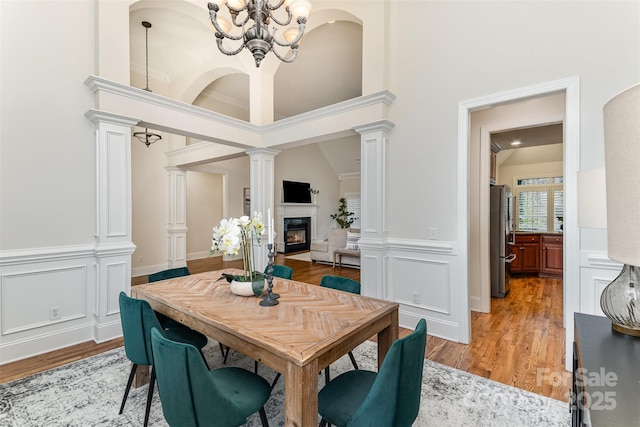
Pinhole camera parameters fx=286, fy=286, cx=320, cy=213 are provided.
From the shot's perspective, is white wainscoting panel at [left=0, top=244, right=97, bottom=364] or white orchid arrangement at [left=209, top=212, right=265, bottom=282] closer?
white orchid arrangement at [left=209, top=212, right=265, bottom=282]

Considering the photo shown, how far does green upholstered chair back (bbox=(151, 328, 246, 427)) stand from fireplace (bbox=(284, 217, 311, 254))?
305 inches

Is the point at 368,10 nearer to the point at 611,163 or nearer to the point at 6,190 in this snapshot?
the point at 611,163

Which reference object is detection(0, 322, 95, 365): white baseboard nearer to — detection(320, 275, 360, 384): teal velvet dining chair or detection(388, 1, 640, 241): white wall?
detection(320, 275, 360, 384): teal velvet dining chair

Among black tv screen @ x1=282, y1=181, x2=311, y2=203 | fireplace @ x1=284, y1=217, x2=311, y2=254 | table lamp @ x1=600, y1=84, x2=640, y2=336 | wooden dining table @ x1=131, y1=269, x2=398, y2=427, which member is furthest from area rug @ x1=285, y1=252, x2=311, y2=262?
table lamp @ x1=600, y1=84, x2=640, y2=336

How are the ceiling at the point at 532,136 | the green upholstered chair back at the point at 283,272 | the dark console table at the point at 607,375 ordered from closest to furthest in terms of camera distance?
1. the dark console table at the point at 607,375
2. the green upholstered chair back at the point at 283,272
3. the ceiling at the point at 532,136

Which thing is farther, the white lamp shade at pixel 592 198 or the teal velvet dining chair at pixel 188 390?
the white lamp shade at pixel 592 198

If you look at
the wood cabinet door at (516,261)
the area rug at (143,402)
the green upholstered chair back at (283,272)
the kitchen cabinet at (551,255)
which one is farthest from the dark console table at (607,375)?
the kitchen cabinet at (551,255)

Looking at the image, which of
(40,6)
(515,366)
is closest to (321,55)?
(40,6)

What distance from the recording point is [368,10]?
3.38 meters

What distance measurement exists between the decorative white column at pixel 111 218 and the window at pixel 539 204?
7.66 meters

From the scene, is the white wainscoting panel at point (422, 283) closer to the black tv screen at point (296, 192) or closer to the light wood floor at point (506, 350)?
the light wood floor at point (506, 350)

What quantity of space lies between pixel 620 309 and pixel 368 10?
3.63 m

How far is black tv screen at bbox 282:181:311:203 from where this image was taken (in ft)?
29.7

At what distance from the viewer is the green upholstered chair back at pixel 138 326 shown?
167 centimetres
